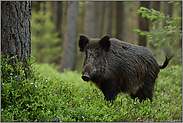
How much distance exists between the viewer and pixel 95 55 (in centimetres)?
525

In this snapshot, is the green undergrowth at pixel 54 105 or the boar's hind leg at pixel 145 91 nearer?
the green undergrowth at pixel 54 105

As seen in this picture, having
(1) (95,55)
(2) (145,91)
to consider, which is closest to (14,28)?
(1) (95,55)

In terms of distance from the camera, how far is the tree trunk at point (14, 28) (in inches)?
181

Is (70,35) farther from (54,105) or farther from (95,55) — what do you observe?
(54,105)

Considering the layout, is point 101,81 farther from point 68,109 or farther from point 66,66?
point 66,66

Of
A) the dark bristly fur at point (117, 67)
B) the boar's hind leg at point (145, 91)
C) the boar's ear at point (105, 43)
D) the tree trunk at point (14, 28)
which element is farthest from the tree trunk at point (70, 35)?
the tree trunk at point (14, 28)

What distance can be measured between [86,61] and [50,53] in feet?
44.1

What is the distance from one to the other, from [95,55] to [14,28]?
196 cm

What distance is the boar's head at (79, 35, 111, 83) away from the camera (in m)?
5.04

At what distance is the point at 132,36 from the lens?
1507 inches

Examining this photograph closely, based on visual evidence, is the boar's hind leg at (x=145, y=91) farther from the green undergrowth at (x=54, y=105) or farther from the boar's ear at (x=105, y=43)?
the boar's ear at (x=105, y=43)

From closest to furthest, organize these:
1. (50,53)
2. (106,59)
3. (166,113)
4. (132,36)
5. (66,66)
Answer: (166,113)
(106,59)
(66,66)
(50,53)
(132,36)

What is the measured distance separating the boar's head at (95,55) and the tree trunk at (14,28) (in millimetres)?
1415

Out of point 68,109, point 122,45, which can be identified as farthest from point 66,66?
point 68,109
